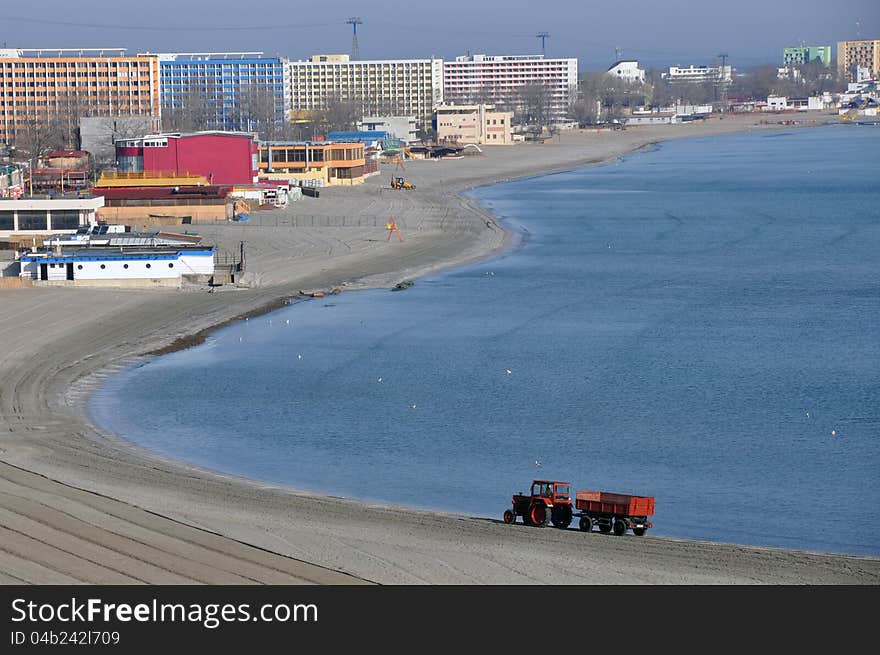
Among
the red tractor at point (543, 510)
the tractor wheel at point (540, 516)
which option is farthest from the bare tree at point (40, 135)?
the tractor wheel at point (540, 516)

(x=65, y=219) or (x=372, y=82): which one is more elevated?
(x=372, y=82)

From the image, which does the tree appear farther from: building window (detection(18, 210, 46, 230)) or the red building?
building window (detection(18, 210, 46, 230))

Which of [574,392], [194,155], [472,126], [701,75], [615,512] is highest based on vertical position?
[701,75]

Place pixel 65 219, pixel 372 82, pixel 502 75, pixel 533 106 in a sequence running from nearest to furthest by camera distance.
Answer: pixel 65 219, pixel 533 106, pixel 372 82, pixel 502 75

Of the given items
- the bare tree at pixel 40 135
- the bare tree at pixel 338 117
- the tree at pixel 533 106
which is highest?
the tree at pixel 533 106

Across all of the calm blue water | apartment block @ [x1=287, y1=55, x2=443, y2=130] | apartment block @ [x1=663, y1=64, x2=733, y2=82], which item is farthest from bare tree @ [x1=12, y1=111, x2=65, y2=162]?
apartment block @ [x1=663, y1=64, x2=733, y2=82]

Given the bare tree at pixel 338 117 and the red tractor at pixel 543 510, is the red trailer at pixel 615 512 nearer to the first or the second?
the red tractor at pixel 543 510

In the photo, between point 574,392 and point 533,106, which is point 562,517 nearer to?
point 574,392

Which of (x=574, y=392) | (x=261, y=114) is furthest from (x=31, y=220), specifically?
(x=261, y=114)
